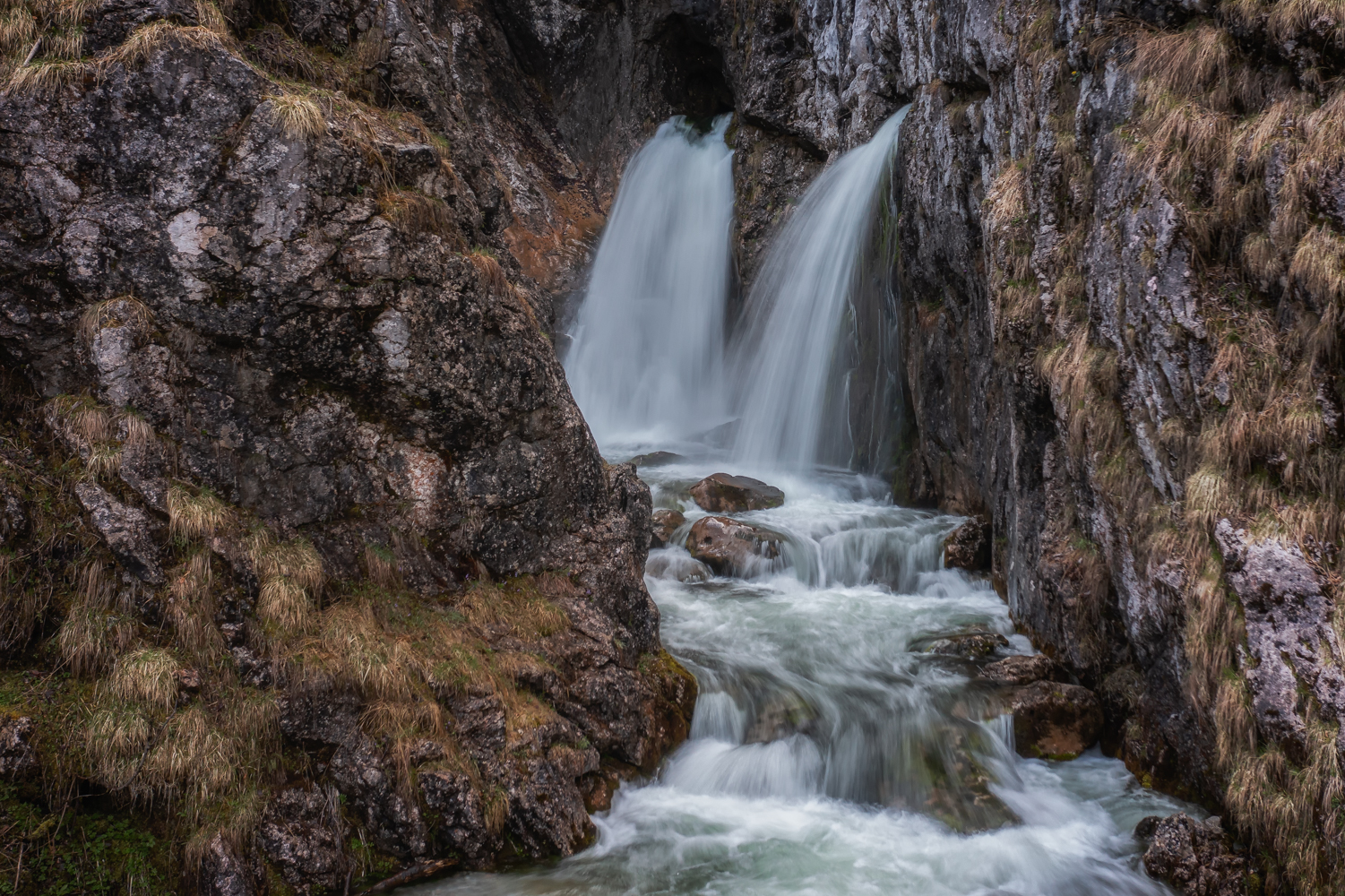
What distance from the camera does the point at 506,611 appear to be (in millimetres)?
6363

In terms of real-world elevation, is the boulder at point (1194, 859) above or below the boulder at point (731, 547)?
below

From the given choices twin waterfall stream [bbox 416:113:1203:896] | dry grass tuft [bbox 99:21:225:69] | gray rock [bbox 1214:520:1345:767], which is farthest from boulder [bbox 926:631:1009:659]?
dry grass tuft [bbox 99:21:225:69]

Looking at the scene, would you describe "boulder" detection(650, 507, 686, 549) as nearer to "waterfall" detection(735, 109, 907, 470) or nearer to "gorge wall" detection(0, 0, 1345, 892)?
"gorge wall" detection(0, 0, 1345, 892)

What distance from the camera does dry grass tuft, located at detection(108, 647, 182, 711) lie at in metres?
4.66

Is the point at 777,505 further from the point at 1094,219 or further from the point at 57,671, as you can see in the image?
the point at 57,671

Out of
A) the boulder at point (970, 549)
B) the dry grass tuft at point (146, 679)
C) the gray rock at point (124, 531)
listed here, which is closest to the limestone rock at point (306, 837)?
the dry grass tuft at point (146, 679)

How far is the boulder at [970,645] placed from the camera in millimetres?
8039

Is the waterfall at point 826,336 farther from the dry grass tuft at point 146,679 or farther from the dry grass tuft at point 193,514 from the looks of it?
the dry grass tuft at point 146,679

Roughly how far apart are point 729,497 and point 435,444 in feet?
22.8

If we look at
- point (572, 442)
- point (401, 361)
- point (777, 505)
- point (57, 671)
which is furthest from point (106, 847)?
point (777, 505)

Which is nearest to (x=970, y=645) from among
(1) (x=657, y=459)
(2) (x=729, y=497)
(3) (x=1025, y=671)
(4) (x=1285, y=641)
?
(3) (x=1025, y=671)

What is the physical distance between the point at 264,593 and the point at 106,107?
366 cm

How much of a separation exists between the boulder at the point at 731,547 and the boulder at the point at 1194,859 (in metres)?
5.82

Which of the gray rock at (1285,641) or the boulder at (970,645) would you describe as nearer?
the gray rock at (1285,641)
